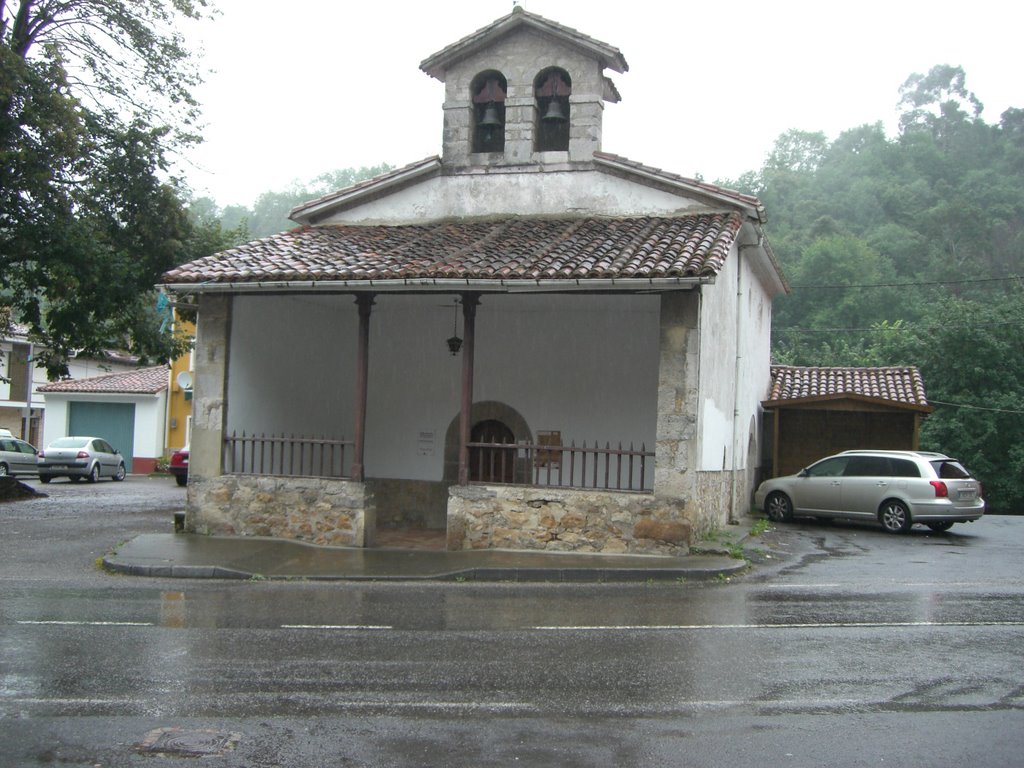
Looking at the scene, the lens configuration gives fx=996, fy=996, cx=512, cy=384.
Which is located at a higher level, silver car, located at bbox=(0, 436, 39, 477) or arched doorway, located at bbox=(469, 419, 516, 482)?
arched doorway, located at bbox=(469, 419, 516, 482)

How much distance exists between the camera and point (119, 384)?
121 ft

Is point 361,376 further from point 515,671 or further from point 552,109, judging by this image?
point 515,671

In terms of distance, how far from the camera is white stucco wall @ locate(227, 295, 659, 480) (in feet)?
50.1

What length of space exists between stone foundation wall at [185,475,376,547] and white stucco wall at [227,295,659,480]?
106 centimetres

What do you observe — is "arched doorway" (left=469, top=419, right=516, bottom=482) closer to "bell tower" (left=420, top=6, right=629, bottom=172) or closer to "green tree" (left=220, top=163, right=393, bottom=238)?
"bell tower" (left=420, top=6, right=629, bottom=172)

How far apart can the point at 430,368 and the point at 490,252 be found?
3717 mm

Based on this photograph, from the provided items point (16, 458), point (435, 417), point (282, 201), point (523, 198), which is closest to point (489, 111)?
point (523, 198)

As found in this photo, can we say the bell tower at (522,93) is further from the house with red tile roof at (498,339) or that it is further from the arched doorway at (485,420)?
the arched doorway at (485,420)

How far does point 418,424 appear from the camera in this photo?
16.5 metres

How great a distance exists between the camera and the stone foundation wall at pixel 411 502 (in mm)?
16234

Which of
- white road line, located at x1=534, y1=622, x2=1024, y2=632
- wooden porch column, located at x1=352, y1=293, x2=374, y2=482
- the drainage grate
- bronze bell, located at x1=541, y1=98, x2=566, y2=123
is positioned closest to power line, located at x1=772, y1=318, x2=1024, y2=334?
bronze bell, located at x1=541, y1=98, x2=566, y2=123

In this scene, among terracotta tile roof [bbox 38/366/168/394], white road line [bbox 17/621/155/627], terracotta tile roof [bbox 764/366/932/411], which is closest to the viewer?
white road line [bbox 17/621/155/627]

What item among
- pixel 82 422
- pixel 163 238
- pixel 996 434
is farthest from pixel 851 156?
pixel 163 238

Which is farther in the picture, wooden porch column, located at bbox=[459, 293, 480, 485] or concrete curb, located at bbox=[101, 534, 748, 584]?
wooden porch column, located at bbox=[459, 293, 480, 485]
